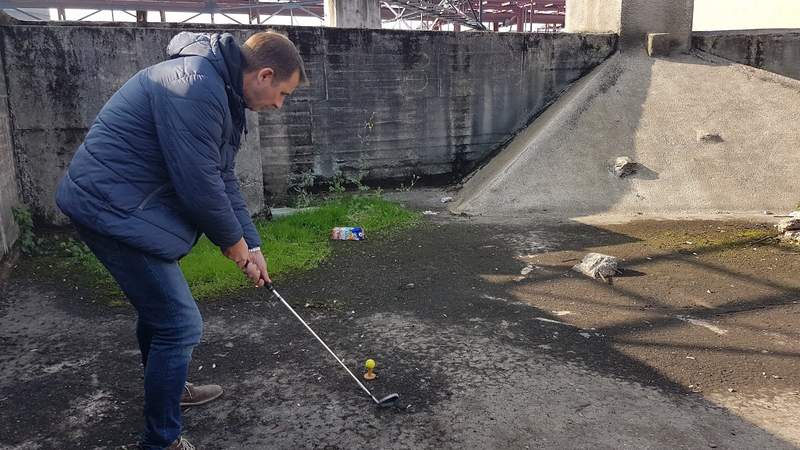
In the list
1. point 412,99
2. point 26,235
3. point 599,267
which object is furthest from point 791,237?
point 26,235

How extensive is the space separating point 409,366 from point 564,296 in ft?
5.85

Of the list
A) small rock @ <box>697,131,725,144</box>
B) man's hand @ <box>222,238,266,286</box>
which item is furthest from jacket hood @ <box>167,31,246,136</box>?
small rock @ <box>697,131,725,144</box>

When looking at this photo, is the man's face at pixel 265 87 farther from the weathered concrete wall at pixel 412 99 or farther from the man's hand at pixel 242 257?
the weathered concrete wall at pixel 412 99

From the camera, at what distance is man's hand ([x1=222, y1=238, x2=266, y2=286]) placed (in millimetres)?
2488

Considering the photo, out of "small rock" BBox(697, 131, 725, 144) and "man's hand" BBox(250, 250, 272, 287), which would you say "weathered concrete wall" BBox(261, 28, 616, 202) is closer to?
"small rock" BBox(697, 131, 725, 144)

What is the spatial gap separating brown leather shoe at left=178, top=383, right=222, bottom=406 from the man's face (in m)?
1.54

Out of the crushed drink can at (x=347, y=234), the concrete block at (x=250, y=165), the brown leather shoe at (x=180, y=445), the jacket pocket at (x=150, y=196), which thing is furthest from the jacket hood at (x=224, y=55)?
the concrete block at (x=250, y=165)

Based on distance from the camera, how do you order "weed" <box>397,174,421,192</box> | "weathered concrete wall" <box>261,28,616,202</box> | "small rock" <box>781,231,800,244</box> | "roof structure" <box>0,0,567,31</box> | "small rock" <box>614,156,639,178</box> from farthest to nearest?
"roof structure" <box>0,0,567,31</box>, "weed" <box>397,174,421,192</box>, "weathered concrete wall" <box>261,28,616,202</box>, "small rock" <box>614,156,639,178</box>, "small rock" <box>781,231,800,244</box>

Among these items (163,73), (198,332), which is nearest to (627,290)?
(198,332)

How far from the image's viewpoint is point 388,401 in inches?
117

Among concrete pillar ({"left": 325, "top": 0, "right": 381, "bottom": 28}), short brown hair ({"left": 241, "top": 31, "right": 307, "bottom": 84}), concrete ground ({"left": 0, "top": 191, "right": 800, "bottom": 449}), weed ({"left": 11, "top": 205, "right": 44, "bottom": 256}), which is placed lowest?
concrete ground ({"left": 0, "top": 191, "right": 800, "bottom": 449})

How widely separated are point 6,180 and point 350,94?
4.57 meters

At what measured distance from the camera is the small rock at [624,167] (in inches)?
314

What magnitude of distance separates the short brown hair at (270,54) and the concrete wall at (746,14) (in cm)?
1663
